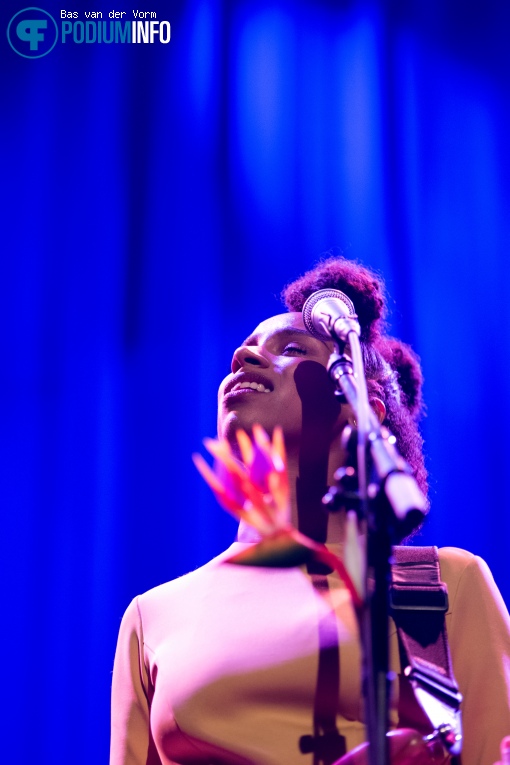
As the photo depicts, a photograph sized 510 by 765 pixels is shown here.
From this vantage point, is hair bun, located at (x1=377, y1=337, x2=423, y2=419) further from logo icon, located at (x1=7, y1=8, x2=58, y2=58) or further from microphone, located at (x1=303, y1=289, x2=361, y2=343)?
logo icon, located at (x1=7, y1=8, x2=58, y2=58)

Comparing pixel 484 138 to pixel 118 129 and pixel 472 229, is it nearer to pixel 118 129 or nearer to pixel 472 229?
pixel 472 229

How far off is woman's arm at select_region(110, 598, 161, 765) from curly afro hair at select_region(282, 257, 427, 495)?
0.78 meters

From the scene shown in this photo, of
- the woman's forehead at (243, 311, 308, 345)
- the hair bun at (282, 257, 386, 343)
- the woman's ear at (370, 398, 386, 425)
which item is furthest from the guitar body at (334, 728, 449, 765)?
the hair bun at (282, 257, 386, 343)

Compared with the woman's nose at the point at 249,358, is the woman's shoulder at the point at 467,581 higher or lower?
lower

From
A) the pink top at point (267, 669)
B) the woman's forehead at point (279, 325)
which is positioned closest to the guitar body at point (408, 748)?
the pink top at point (267, 669)

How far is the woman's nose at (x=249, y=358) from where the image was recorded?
6.38 ft

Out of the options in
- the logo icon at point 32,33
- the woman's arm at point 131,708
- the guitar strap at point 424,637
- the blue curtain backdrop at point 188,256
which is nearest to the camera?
the guitar strap at point 424,637

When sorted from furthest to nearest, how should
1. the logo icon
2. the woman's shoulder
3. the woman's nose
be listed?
1. the logo icon
2. the woman's nose
3. the woman's shoulder

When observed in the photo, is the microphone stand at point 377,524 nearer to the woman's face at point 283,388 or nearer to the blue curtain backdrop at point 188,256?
the woman's face at point 283,388

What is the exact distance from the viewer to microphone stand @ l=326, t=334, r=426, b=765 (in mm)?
978

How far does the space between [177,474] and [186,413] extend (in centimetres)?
18

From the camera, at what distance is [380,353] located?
7.26ft

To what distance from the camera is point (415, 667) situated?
149 cm

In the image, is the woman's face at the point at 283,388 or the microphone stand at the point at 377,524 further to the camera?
the woman's face at the point at 283,388
